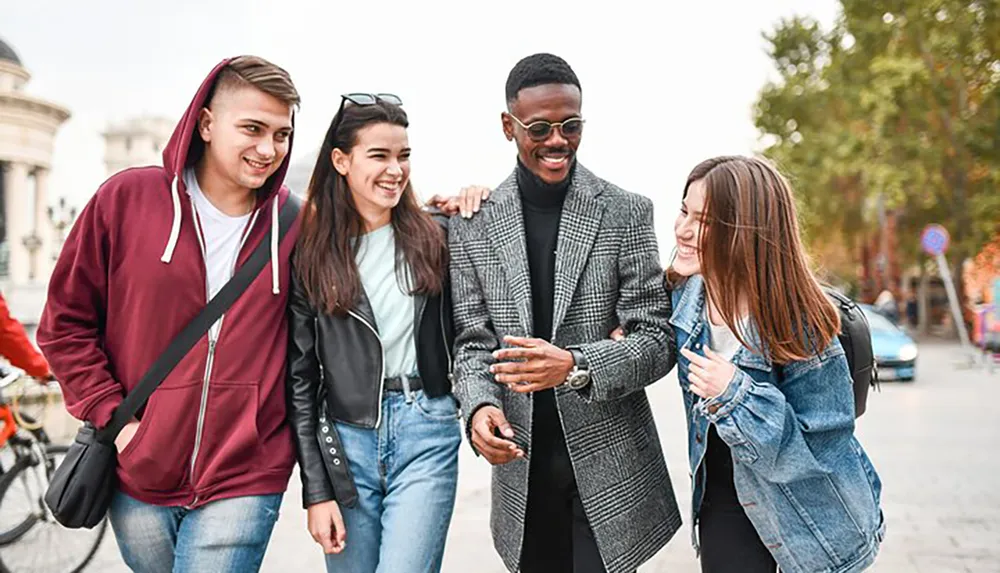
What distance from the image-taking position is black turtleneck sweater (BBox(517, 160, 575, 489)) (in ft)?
9.80

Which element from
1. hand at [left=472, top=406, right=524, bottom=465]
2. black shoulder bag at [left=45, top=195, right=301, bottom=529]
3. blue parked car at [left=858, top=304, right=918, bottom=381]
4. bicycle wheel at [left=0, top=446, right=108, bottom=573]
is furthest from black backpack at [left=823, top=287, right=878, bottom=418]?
blue parked car at [left=858, top=304, right=918, bottom=381]

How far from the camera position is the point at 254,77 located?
2752 millimetres

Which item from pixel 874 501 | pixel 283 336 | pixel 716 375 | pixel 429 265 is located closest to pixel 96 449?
pixel 283 336

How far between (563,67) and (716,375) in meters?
1.14

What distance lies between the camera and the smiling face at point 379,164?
2990 mm

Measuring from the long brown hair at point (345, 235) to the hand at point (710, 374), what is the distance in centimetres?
89

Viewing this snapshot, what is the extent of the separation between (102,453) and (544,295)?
4.68ft

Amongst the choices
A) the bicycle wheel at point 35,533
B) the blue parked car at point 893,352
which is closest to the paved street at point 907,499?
the bicycle wheel at point 35,533

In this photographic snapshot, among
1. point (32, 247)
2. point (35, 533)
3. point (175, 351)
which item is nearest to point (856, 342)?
point (175, 351)

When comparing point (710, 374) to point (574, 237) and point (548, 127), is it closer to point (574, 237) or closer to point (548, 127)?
point (574, 237)

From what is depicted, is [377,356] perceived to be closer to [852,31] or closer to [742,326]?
[742,326]

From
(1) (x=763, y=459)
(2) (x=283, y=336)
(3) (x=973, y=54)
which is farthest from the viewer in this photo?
(3) (x=973, y=54)

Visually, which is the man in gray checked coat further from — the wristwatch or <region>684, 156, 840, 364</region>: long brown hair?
<region>684, 156, 840, 364</region>: long brown hair

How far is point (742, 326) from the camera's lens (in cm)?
262
